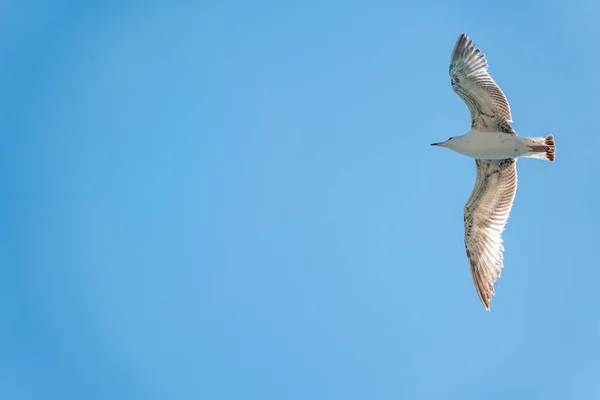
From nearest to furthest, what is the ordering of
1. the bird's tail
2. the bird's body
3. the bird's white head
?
the bird's tail → the bird's body → the bird's white head

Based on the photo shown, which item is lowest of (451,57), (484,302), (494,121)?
(484,302)

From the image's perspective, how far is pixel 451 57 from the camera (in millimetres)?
20266

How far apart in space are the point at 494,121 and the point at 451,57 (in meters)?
2.02

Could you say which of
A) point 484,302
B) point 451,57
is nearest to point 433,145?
point 451,57

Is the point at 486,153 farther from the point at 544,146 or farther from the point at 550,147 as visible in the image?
the point at 550,147

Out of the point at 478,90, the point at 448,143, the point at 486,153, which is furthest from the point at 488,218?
the point at 478,90

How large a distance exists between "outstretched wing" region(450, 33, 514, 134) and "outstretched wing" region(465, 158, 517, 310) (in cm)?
110

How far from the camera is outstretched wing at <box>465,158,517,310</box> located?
20.7 m

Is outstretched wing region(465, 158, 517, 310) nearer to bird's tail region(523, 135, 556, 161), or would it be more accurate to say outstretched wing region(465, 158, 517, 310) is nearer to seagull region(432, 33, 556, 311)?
seagull region(432, 33, 556, 311)

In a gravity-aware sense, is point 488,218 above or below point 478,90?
below

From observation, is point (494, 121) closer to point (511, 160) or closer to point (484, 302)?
point (511, 160)

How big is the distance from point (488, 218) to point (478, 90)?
3.66m

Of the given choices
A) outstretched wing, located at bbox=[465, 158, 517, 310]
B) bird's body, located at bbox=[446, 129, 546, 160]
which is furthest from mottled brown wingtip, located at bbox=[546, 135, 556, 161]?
outstretched wing, located at bbox=[465, 158, 517, 310]

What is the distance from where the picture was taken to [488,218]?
21.2 meters
